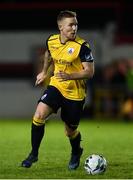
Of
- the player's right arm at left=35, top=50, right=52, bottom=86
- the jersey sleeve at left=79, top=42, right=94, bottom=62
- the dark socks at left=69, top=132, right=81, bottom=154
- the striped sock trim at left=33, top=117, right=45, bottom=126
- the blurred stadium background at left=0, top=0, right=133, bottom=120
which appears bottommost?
the blurred stadium background at left=0, top=0, right=133, bottom=120

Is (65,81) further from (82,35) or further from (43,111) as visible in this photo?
(82,35)

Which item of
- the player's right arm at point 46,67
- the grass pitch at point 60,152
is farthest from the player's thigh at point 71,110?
the grass pitch at point 60,152

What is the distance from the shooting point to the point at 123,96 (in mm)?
21891

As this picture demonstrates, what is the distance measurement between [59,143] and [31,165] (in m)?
4.06

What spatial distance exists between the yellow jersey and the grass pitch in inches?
34.3

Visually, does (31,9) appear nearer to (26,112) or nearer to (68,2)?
(68,2)

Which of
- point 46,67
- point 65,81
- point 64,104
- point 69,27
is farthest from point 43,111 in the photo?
point 69,27

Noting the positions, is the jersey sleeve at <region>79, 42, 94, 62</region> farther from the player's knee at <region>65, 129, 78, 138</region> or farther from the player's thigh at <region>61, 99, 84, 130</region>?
the player's knee at <region>65, 129, 78, 138</region>

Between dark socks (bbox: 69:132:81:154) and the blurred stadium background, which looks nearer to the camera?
dark socks (bbox: 69:132:81:154)

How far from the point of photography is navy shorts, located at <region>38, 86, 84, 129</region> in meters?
8.26

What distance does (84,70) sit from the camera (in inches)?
320

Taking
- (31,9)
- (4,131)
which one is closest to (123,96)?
(31,9)

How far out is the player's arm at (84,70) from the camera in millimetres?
8078

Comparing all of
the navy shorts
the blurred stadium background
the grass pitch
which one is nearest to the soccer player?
the navy shorts
